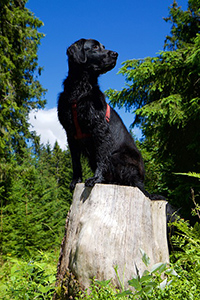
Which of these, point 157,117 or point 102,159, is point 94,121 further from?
point 157,117

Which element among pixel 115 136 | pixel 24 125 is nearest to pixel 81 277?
pixel 115 136

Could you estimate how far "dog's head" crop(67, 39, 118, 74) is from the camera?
128 inches

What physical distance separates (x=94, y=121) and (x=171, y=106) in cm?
464

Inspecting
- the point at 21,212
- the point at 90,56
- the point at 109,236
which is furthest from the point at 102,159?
the point at 21,212

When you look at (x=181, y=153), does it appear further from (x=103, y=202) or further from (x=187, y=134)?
(x=103, y=202)

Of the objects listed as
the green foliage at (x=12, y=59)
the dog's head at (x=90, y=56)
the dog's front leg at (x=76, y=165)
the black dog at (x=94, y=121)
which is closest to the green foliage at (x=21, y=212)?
the green foliage at (x=12, y=59)

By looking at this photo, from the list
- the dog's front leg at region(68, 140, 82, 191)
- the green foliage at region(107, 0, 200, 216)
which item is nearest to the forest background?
the green foliage at region(107, 0, 200, 216)

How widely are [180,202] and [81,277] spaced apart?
5228mm

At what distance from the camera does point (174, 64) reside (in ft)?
25.9

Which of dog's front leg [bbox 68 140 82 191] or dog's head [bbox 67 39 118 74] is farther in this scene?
dog's front leg [bbox 68 140 82 191]

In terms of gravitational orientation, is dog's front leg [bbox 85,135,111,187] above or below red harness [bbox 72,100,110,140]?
below

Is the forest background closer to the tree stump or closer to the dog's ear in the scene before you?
the tree stump

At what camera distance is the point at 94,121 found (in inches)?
123

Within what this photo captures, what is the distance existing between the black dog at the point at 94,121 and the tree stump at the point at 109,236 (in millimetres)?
334
